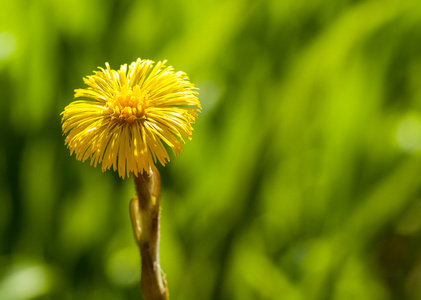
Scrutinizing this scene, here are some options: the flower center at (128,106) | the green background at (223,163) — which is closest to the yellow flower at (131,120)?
the flower center at (128,106)

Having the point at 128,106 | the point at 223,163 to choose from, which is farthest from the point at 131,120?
the point at 223,163

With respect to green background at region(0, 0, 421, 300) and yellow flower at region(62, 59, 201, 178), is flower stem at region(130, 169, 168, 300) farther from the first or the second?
green background at region(0, 0, 421, 300)

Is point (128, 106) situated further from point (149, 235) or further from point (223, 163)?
point (223, 163)

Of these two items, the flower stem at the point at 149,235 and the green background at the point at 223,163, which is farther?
the green background at the point at 223,163

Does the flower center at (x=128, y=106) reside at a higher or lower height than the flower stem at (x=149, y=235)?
higher

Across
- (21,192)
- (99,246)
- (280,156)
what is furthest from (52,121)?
(280,156)

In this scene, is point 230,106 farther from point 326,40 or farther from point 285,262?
point 285,262

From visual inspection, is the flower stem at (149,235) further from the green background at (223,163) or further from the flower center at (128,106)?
the green background at (223,163)
